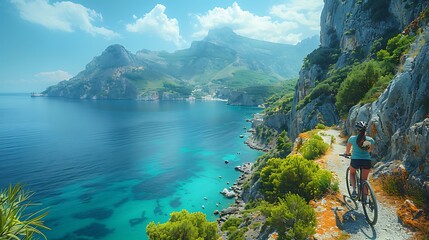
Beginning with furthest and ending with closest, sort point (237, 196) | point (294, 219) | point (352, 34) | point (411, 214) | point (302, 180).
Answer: point (352, 34) < point (237, 196) < point (302, 180) < point (294, 219) < point (411, 214)

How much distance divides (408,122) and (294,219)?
969 centimetres

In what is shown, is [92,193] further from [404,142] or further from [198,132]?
[198,132]

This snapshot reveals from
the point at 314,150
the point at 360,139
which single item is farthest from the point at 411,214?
the point at 314,150

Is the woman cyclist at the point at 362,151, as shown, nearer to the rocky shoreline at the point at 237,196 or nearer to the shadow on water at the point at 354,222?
the shadow on water at the point at 354,222

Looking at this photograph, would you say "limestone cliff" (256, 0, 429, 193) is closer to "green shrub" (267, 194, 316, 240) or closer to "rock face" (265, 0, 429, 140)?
"rock face" (265, 0, 429, 140)

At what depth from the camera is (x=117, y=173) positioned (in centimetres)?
8581

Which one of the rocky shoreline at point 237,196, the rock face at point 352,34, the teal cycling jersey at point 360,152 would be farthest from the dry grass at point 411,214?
the rock face at point 352,34

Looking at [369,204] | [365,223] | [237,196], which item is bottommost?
[237,196]

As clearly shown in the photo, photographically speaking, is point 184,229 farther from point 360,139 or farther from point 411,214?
point 411,214

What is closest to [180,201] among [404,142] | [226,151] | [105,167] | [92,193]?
[92,193]

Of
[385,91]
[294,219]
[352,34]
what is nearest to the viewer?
[294,219]

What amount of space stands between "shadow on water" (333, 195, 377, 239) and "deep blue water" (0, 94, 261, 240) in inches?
1824

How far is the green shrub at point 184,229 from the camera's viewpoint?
2741 centimetres

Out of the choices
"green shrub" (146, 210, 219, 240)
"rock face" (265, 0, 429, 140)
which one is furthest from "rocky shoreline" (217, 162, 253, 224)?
"green shrub" (146, 210, 219, 240)
